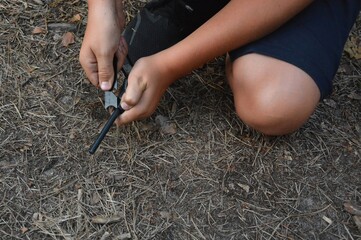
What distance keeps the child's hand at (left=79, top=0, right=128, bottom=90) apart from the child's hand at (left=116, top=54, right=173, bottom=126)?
7 cm

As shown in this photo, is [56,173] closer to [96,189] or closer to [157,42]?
[96,189]

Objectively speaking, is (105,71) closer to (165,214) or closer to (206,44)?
Answer: (206,44)

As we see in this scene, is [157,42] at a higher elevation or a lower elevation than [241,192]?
higher

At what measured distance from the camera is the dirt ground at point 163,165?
1.26 meters

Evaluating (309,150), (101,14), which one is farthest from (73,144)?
(309,150)

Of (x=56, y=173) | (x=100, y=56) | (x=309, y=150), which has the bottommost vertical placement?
(x=309, y=150)

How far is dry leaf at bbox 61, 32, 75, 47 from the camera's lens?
161 centimetres

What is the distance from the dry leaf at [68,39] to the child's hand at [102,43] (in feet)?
1.02

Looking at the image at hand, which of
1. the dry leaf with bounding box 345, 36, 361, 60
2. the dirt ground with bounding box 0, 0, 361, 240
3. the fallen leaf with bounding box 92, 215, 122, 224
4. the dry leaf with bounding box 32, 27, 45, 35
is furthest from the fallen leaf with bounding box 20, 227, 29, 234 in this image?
the dry leaf with bounding box 345, 36, 361, 60

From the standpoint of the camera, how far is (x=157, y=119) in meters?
1.45

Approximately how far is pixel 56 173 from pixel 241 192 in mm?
505

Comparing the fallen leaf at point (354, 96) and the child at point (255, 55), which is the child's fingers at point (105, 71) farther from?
the fallen leaf at point (354, 96)

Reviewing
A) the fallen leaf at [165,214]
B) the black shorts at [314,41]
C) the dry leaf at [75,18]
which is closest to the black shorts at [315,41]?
the black shorts at [314,41]

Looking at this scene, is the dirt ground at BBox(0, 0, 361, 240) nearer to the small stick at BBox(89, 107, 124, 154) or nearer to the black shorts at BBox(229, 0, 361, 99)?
the small stick at BBox(89, 107, 124, 154)
